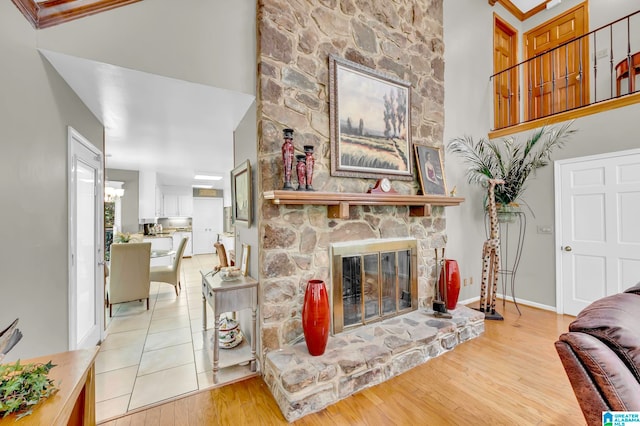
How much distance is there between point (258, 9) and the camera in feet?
7.61

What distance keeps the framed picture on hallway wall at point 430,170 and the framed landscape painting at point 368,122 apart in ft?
0.51

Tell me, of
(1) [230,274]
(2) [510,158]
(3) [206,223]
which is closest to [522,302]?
(2) [510,158]

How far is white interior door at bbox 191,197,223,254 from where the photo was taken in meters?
9.30

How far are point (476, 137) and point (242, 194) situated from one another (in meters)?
3.61

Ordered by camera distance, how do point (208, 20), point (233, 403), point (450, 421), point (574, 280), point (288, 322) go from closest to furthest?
point (450, 421) → point (233, 403) → point (208, 20) → point (288, 322) → point (574, 280)

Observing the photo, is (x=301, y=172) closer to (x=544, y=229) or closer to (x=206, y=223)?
(x=544, y=229)

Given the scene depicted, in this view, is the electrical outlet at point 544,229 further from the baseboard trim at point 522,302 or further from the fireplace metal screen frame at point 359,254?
the fireplace metal screen frame at point 359,254

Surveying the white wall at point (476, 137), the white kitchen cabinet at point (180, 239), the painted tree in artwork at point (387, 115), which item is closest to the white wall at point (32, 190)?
the painted tree in artwork at point (387, 115)

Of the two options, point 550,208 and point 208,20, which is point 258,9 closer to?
point 208,20

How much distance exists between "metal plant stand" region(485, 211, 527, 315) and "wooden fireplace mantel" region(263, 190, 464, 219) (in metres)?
1.63

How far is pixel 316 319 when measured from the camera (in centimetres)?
209

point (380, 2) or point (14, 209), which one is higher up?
point (380, 2)

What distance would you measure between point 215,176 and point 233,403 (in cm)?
583

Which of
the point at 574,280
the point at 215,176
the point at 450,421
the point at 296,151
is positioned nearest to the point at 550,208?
the point at 574,280
